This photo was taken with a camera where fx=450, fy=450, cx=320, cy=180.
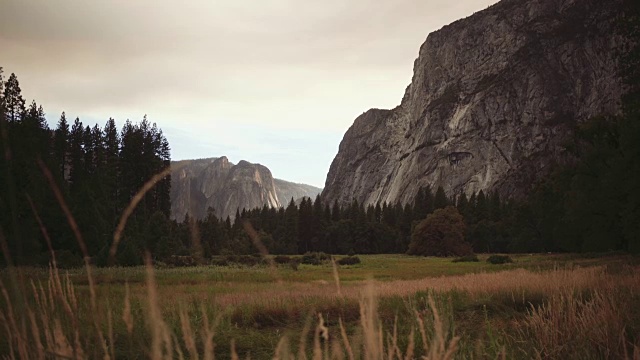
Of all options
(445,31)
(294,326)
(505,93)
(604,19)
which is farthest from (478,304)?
(445,31)

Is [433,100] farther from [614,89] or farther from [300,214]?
[300,214]

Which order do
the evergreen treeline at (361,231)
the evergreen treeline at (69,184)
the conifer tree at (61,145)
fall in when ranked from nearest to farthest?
the evergreen treeline at (69,184), the conifer tree at (61,145), the evergreen treeline at (361,231)

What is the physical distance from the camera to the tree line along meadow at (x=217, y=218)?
28.2m

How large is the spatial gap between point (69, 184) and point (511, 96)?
147 meters

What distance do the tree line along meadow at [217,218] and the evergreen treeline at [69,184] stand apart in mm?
102

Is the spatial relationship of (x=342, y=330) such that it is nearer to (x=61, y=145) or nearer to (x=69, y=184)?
(x=69, y=184)

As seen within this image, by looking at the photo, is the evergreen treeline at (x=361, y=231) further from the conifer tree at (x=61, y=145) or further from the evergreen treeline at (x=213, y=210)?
the conifer tree at (x=61, y=145)

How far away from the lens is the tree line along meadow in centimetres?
2822

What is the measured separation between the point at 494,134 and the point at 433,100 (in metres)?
36.9

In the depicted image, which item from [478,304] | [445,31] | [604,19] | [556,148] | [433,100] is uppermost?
[445,31]

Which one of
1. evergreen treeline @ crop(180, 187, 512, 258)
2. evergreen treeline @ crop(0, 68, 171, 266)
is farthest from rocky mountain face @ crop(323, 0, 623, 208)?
evergreen treeline @ crop(0, 68, 171, 266)

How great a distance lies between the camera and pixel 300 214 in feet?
315

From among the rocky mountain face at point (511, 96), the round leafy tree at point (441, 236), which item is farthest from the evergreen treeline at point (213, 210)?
the rocky mountain face at point (511, 96)

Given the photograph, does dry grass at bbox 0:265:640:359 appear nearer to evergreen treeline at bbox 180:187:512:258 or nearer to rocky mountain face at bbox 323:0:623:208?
evergreen treeline at bbox 180:187:512:258
